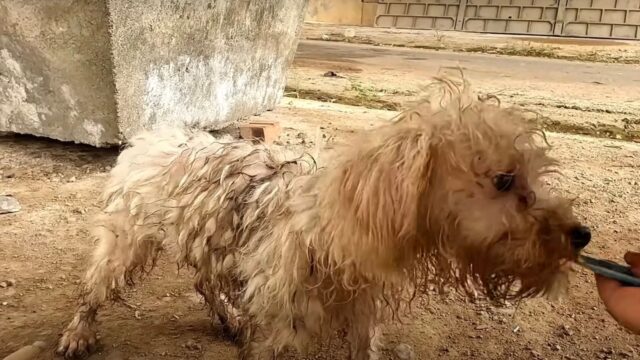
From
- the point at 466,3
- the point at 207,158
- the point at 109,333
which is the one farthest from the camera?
the point at 466,3

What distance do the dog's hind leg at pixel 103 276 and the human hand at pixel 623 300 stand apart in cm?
189

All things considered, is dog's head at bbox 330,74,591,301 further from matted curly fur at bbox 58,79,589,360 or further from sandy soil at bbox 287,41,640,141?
sandy soil at bbox 287,41,640,141

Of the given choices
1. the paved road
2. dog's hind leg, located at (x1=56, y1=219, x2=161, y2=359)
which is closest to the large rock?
dog's hind leg, located at (x1=56, y1=219, x2=161, y2=359)

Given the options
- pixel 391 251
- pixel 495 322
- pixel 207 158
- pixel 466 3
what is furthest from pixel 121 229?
pixel 466 3

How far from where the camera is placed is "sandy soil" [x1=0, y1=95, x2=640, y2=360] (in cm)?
340

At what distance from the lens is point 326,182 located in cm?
231

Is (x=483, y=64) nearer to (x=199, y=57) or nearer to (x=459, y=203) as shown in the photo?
(x=199, y=57)

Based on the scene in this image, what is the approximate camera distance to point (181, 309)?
12.2 ft

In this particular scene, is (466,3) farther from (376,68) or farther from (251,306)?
(251,306)

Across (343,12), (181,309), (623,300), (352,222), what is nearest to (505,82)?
(181,309)

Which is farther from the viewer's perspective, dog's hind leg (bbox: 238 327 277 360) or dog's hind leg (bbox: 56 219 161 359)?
dog's hind leg (bbox: 56 219 161 359)

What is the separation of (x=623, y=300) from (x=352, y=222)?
929 millimetres

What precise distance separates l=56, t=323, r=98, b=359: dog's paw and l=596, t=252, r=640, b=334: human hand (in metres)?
2.33

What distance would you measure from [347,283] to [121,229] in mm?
1313
